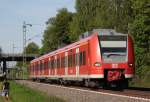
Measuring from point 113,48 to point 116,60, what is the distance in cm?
74

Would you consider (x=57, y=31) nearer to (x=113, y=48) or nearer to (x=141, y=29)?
(x=141, y=29)

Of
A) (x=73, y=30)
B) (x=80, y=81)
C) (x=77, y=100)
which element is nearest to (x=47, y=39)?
(x=73, y=30)

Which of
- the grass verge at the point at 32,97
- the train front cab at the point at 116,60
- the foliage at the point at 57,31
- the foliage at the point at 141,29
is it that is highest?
the foliage at the point at 57,31

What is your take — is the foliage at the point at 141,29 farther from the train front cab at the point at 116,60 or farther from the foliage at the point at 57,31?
the foliage at the point at 57,31

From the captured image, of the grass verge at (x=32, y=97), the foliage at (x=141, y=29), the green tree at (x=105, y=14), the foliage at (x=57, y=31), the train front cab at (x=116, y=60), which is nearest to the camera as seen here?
the grass verge at (x=32, y=97)

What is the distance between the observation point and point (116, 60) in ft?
92.6

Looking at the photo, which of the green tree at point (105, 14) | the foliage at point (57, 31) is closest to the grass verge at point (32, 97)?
the green tree at point (105, 14)

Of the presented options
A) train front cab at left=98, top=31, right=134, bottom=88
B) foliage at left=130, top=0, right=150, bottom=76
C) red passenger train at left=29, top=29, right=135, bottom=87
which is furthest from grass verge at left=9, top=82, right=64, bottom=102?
foliage at left=130, top=0, right=150, bottom=76

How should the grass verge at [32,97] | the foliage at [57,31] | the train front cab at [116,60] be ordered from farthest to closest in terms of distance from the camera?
1. the foliage at [57,31]
2. the train front cab at [116,60]
3. the grass verge at [32,97]

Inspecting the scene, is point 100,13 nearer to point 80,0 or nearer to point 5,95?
point 80,0

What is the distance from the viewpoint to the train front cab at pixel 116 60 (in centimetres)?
2811

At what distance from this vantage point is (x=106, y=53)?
93.0 feet

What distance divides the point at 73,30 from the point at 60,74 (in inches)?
1750

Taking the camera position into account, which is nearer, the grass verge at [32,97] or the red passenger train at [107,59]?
the grass verge at [32,97]
